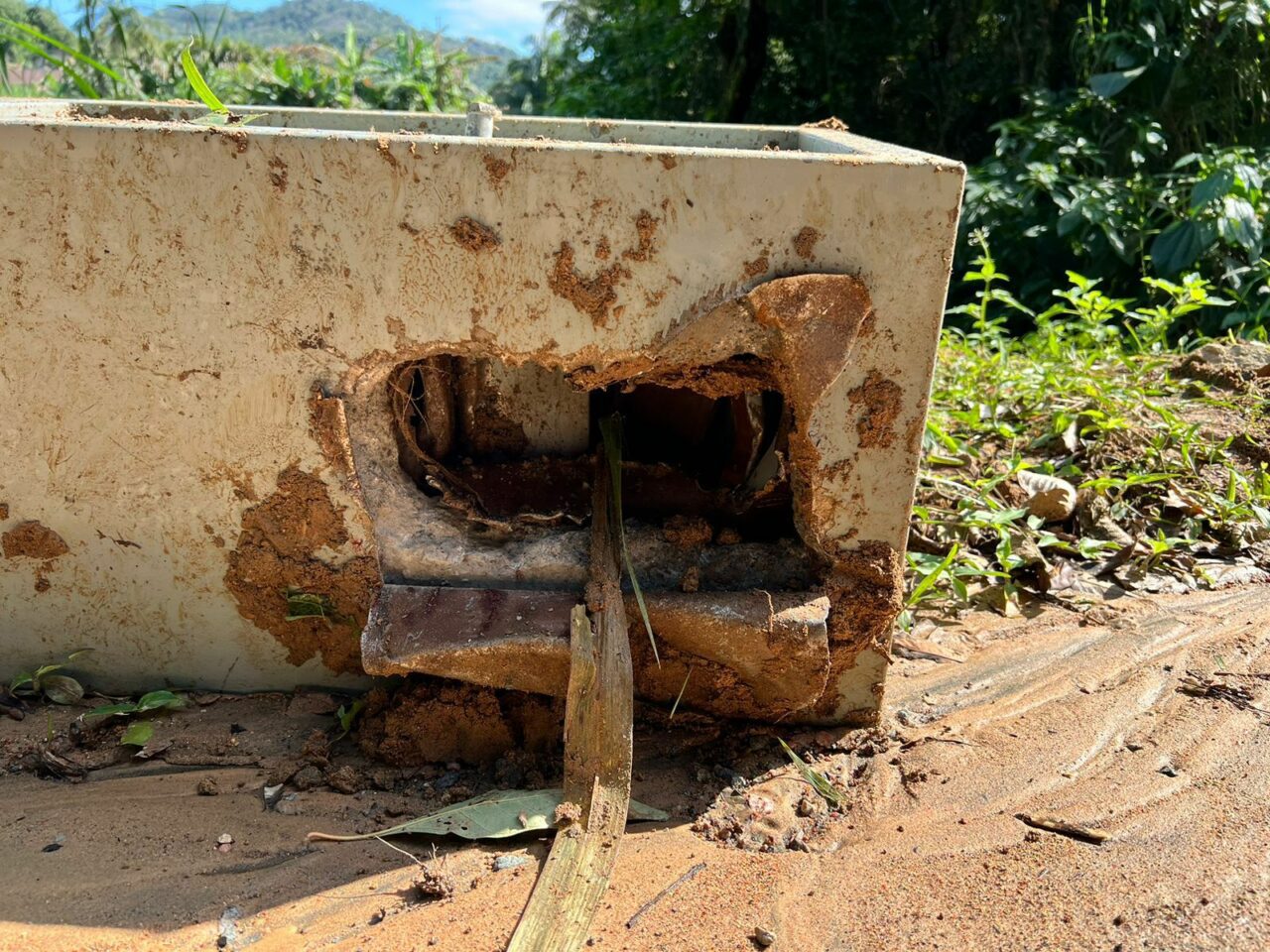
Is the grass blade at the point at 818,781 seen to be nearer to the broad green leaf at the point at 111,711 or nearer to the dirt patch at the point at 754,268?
the dirt patch at the point at 754,268

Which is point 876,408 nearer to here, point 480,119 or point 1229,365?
point 480,119

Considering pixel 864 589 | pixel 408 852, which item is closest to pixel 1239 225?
pixel 864 589

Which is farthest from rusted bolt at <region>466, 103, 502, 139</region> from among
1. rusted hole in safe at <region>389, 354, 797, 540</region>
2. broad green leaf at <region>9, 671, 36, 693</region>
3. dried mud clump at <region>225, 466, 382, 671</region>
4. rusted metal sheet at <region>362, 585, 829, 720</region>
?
broad green leaf at <region>9, 671, 36, 693</region>

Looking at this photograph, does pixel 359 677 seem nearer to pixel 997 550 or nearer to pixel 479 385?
pixel 479 385

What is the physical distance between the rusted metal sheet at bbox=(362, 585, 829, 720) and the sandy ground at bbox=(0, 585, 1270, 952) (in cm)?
21

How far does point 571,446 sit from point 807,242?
0.99 metres

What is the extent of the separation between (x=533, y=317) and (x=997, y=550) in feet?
5.21

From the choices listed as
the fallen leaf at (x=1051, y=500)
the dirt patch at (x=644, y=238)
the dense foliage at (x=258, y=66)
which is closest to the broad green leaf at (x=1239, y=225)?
the fallen leaf at (x=1051, y=500)

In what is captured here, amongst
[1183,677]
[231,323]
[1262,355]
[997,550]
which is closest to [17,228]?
[231,323]

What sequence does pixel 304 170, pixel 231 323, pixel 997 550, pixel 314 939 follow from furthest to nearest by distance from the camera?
1. pixel 997 550
2. pixel 231 323
3. pixel 304 170
4. pixel 314 939

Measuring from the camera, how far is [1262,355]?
356 centimetres

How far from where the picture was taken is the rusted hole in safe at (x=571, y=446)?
7.01 feet

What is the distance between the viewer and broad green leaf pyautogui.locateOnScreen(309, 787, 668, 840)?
173cm

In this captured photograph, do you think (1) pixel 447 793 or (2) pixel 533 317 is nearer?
(2) pixel 533 317
